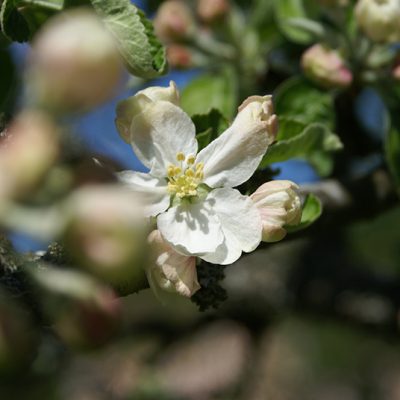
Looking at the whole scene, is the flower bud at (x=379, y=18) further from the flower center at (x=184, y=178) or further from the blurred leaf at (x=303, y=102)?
the flower center at (x=184, y=178)

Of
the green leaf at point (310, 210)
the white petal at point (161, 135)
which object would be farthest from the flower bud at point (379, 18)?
the white petal at point (161, 135)

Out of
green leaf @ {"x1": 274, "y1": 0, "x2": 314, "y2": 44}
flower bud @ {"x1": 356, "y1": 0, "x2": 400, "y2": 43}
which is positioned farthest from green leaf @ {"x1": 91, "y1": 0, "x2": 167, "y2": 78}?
green leaf @ {"x1": 274, "y1": 0, "x2": 314, "y2": 44}

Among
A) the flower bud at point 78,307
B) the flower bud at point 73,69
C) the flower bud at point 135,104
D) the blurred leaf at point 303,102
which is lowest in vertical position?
the blurred leaf at point 303,102

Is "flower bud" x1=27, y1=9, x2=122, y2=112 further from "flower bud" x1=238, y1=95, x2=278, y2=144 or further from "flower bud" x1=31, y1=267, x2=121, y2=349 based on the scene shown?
"flower bud" x1=238, y1=95, x2=278, y2=144

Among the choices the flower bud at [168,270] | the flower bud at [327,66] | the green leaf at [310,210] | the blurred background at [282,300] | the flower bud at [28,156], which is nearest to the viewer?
the flower bud at [28,156]

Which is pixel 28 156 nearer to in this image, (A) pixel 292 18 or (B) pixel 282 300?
(A) pixel 292 18

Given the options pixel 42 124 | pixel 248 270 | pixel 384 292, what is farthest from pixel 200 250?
pixel 248 270
